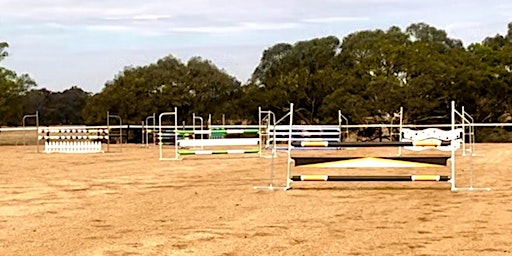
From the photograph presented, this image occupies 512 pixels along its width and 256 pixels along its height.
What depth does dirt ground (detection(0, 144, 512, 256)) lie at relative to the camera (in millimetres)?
9086

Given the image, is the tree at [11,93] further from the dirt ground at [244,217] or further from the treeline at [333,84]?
the dirt ground at [244,217]

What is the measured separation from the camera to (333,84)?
4909 centimetres

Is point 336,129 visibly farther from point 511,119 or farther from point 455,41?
point 455,41

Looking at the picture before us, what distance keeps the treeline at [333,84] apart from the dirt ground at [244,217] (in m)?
27.2

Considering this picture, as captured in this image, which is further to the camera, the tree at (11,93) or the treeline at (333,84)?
the tree at (11,93)

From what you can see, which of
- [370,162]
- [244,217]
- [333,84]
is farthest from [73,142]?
[244,217]

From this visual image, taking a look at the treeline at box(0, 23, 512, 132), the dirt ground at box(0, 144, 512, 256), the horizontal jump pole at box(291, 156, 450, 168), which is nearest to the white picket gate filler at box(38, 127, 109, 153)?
the dirt ground at box(0, 144, 512, 256)

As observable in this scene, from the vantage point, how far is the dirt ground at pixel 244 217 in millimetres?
9086

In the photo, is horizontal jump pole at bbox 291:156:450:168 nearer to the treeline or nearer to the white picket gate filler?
the white picket gate filler

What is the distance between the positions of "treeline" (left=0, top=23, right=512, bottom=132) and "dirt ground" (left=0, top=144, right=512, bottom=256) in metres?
27.2

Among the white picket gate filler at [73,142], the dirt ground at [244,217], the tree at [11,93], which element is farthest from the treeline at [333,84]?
the dirt ground at [244,217]

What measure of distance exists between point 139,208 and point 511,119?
129 ft

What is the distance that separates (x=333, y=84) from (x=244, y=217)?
124 ft

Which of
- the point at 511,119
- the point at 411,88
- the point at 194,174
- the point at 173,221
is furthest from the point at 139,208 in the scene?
the point at 511,119
